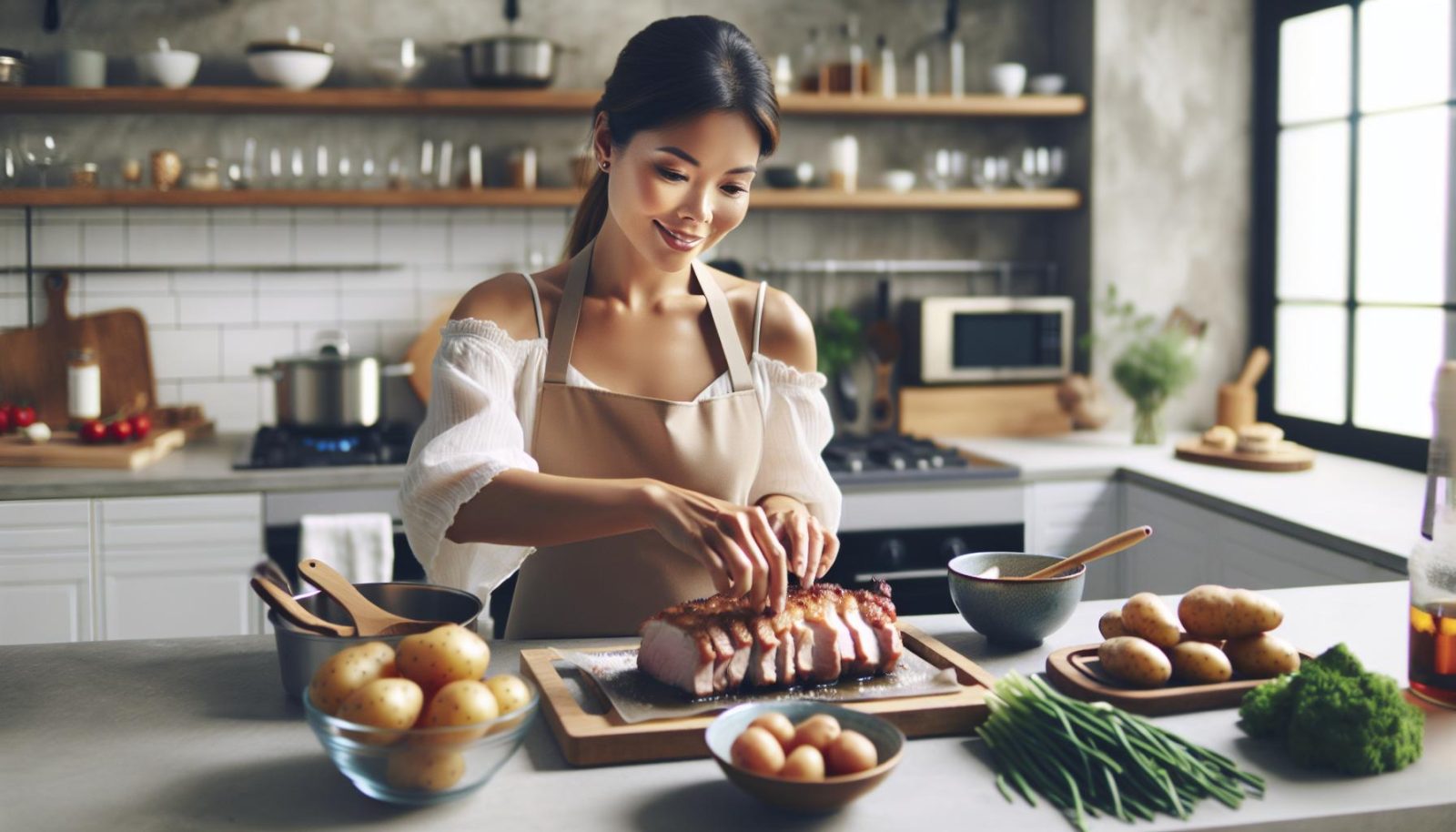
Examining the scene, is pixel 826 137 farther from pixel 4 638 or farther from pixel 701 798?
pixel 701 798

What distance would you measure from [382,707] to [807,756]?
38 cm

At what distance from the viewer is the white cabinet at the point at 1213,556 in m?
2.83

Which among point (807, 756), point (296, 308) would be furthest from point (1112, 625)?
point (296, 308)

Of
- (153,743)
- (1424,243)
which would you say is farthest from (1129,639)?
(1424,243)

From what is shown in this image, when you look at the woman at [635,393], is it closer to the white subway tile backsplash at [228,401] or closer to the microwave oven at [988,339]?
the microwave oven at [988,339]

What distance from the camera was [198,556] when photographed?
3.35 metres

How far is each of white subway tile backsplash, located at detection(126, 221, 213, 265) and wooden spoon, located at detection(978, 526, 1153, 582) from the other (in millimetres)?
3171

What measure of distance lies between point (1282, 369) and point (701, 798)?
361cm

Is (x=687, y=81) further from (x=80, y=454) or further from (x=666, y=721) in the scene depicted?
(x=80, y=454)

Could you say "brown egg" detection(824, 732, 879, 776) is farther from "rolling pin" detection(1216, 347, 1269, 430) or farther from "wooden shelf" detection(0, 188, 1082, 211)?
"rolling pin" detection(1216, 347, 1269, 430)

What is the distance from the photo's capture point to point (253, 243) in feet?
13.5

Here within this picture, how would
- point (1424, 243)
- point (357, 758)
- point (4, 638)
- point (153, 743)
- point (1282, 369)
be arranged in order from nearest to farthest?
1. point (357, 758)
2. point (153, 743)
3. point (4, 638)
4. point (1424, 243)
5. point (1282, 369)

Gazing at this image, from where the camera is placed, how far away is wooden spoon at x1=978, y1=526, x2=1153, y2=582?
1576mm

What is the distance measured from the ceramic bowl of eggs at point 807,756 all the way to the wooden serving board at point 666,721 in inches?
3.5
